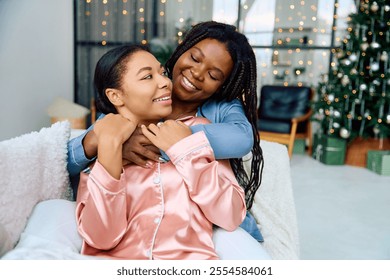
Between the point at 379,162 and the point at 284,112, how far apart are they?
142 centimetres

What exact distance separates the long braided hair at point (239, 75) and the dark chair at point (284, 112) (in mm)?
3525

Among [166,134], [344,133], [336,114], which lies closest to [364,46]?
[336,114]

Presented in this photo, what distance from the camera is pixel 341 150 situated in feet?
15.9

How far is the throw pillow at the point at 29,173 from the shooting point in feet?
3.36

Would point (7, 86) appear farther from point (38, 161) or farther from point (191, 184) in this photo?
point (191, 184)

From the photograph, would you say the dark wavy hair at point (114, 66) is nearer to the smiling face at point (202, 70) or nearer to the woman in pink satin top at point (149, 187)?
the woman in pink satin top at point (149, 187)

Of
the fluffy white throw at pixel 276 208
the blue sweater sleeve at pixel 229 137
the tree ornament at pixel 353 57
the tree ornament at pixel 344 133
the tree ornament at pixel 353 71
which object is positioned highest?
the tree ornament at pixel 353 57

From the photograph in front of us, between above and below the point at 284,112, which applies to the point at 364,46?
above

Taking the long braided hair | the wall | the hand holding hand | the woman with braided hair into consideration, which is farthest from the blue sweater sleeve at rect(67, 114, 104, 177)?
the wall

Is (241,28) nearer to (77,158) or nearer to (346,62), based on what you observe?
(346,62)

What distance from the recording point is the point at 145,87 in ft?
3.69

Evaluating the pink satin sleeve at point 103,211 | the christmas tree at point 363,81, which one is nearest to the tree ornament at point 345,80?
the christmas tree at point 363,81

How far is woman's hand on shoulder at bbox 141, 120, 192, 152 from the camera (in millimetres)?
1057

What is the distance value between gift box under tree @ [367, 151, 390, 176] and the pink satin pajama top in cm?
374
